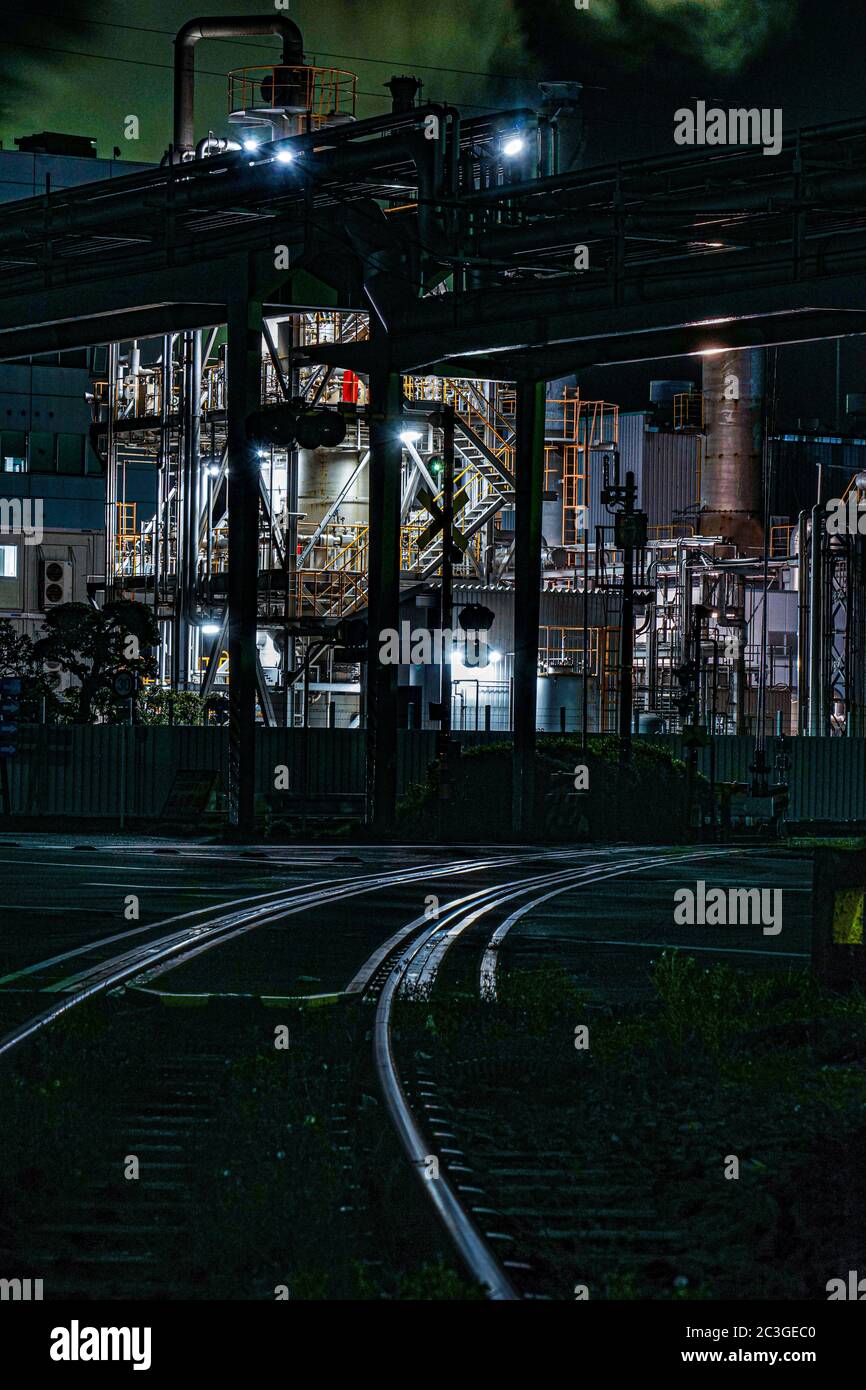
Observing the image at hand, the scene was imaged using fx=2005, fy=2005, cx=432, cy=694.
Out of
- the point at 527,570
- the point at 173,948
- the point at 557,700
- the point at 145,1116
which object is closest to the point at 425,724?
the point at 557,700

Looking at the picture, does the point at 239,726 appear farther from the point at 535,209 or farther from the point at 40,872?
the point at 535,209

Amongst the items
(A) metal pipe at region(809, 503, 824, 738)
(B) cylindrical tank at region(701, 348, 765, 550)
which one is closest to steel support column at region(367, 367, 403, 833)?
(A) metal pipe at region(809, 503, 824, 738)

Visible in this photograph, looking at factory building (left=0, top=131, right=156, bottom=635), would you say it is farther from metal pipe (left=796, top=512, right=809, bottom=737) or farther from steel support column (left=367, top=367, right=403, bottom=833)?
steel support column (left=367, top=367, right=403, bottom=833)

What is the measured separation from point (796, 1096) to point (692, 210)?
19020 millimetres

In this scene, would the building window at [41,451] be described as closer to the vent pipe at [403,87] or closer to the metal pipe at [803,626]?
the vent pipe at [403,87]

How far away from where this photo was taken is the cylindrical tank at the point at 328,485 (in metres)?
51.0

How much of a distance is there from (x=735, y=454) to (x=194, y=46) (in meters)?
20.6

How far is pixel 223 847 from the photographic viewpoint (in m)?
32.7

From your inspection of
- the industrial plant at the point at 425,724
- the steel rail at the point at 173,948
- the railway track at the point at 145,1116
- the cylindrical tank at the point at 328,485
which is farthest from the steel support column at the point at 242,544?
the cylindrical tank at the point at 328,485

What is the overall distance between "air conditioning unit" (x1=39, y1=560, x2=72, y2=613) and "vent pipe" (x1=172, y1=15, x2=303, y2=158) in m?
16.4

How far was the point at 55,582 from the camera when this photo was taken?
66062mm

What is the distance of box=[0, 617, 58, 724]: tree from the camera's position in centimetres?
4288

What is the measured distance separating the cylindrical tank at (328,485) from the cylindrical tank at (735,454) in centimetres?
1579
